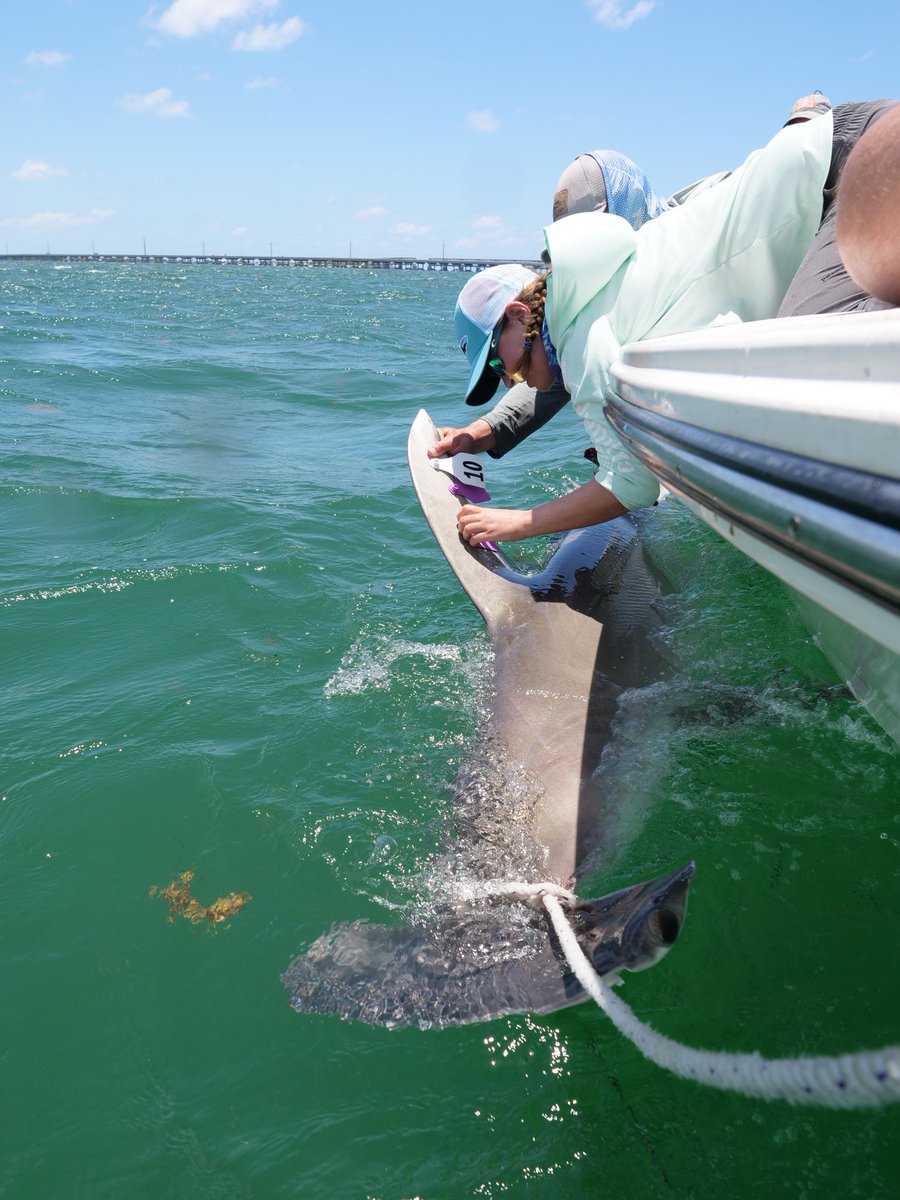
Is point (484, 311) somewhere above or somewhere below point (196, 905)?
above

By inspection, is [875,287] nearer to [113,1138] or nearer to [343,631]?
[113,1138]

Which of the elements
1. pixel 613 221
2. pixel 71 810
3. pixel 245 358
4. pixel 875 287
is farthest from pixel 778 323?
pixel 245 358

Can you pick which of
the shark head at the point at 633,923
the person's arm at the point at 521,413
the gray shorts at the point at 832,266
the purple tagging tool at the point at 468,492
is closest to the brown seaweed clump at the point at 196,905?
the shark head at the point at 633,923

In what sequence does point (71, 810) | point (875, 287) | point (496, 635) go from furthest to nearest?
point (496, 635), point (71, 810), point (875, 287)

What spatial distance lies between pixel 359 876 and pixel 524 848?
0.69 metres

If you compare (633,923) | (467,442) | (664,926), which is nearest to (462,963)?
(633,923)

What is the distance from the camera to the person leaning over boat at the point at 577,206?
4704mm

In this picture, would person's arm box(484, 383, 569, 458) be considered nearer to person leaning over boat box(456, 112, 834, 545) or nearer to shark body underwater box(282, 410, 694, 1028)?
shark body underwater box(282, 410, 694, 1028)

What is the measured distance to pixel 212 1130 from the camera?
8.42 ft

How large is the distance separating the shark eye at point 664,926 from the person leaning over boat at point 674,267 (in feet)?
5.36

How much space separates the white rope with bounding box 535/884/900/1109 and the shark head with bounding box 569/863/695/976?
59 mm

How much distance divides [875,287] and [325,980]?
8.34 ft

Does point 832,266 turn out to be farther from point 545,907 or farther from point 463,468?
point 463,468

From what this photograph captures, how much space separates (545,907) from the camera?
2.79 m
